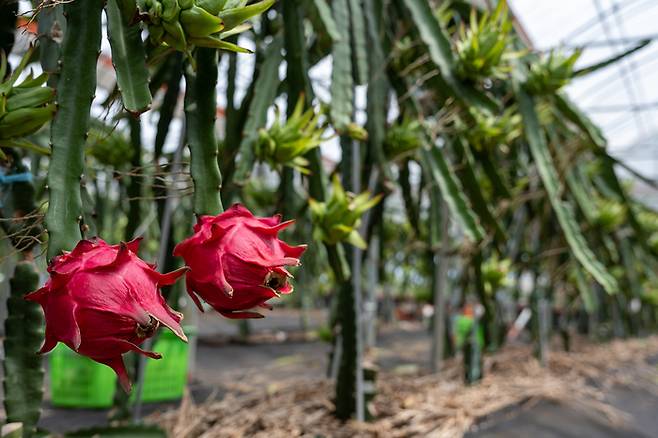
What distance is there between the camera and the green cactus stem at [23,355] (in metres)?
0.60

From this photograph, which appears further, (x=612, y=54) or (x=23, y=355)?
(x=612, y=54)

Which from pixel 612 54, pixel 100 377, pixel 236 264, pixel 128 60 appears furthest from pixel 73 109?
pixel 612 54

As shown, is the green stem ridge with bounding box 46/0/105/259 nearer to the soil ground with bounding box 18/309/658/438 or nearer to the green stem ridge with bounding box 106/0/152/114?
the green stem ridge with bounding box 106/0/152/114

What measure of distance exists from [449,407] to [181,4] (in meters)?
1.12

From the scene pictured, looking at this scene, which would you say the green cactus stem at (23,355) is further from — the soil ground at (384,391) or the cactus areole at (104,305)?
the soil ground at (384,391)

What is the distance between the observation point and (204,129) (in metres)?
0.58

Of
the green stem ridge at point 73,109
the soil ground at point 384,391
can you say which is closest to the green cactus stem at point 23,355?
the green stem ridge at point 73,109

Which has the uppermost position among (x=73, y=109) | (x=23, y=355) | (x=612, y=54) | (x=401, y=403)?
(x=612, y=54)

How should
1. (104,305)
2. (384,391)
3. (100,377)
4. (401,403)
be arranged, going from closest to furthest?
(104,305) → (401,403) → (384,391) → (100,377)

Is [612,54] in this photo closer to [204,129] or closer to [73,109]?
[204,129]

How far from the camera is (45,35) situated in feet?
1.95

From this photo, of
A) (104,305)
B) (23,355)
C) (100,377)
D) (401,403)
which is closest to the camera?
(104,305)

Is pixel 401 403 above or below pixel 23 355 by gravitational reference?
below

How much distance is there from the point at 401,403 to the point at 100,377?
79cm
